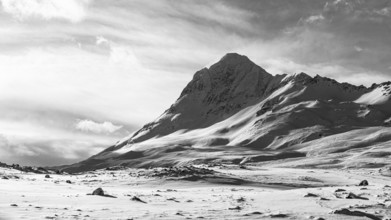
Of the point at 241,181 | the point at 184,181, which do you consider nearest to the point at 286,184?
the point at 241,181

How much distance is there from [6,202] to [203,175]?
4416 cm

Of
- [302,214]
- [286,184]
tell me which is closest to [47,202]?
[302,214]

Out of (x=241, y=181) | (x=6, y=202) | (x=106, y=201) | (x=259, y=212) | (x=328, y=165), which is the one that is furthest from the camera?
(x=328, y=165)

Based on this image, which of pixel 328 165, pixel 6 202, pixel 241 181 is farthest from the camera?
pixel 328 165

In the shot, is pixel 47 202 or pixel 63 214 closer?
pixel 63 214

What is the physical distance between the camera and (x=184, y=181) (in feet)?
204

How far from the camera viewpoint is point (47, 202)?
28.2 m

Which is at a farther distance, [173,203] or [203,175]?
[203,175]

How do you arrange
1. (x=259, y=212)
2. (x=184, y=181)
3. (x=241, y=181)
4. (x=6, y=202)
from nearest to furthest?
(x=259, y=212), (x=6, y=202), (x=184, y=181), (x=241, y=181)

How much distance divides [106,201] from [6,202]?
229 inches

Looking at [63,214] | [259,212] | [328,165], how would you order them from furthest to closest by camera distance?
1. [328,165]
2. [259,212]
3. [63,214]

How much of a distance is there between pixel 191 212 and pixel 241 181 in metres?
45.4

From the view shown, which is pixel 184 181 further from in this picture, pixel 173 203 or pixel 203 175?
pixel 173 203

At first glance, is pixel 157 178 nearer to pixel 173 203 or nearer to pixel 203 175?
pixel 203 175
